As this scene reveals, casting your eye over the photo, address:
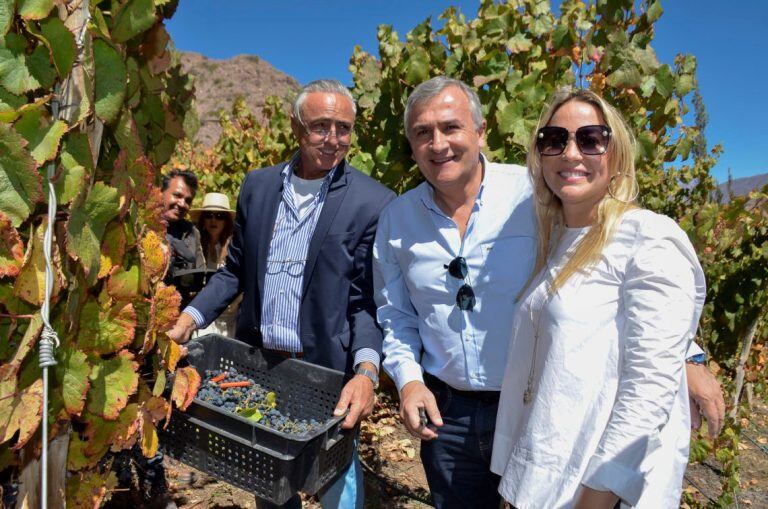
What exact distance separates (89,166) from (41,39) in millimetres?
252

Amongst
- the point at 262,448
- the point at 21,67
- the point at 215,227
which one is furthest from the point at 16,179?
the point at 215,227

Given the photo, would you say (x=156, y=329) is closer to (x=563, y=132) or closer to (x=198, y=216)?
(x=563, y=132)

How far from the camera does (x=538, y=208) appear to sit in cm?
175

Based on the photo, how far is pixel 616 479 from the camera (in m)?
1.31

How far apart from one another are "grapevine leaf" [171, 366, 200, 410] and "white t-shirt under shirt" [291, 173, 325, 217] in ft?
3.28

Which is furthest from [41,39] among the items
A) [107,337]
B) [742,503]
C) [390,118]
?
[742,503]

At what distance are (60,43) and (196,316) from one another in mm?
1512

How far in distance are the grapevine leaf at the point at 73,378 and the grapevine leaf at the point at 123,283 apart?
150 mm

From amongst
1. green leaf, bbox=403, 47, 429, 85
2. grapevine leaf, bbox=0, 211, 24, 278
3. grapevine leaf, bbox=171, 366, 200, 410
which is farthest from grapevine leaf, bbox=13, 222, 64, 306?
green leaf, bbox=403, 47, 429, 85

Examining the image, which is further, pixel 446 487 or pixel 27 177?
pixel 446 487

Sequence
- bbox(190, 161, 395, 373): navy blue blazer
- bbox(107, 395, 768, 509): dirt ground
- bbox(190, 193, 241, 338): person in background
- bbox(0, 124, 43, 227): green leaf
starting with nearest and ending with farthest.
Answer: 1. bbox(0, 124, 43, 227): green leaf
2. bbox(190, 161, 395, 373): navy blue blazer
3. bbox(107, 395, 768, 509): dirt ground
4. bbox(190, 193, 241, 338): person in background

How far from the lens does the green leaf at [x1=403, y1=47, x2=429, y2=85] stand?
3857mm

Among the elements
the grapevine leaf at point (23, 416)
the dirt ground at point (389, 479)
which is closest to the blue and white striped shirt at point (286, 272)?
the grapevine leaf at point (23, 416)

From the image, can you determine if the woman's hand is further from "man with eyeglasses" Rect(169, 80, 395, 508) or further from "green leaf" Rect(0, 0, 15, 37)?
"green leaf" Rect(0, 0, 15, 37)
